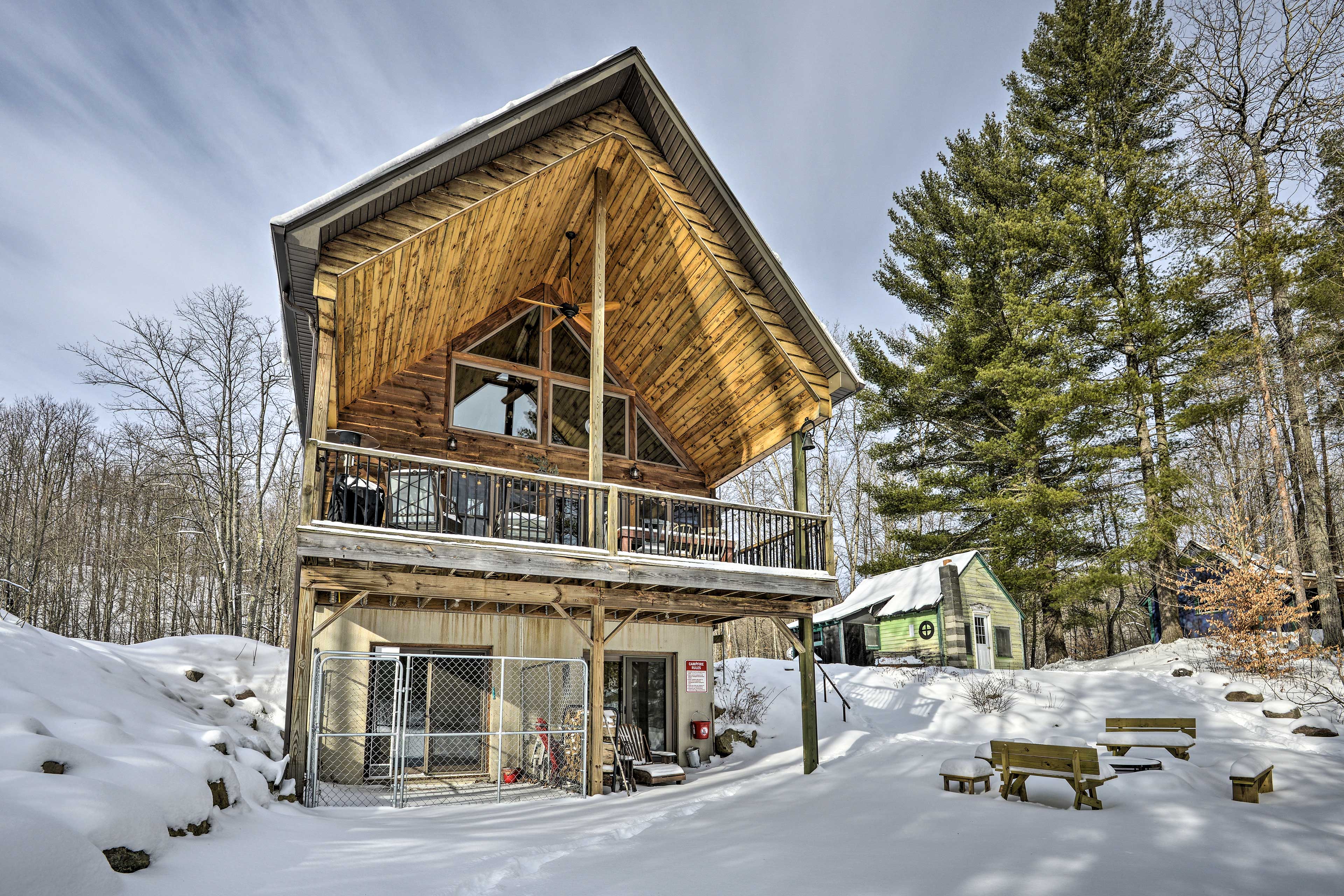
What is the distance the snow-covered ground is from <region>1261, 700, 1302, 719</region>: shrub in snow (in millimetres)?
1112

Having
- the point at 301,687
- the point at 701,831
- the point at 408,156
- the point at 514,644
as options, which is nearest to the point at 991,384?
the point at 514,644

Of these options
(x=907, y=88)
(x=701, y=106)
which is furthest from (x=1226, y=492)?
(x=701, y=106)

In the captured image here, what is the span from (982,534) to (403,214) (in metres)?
18.5

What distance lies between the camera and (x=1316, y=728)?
10531 millimetres

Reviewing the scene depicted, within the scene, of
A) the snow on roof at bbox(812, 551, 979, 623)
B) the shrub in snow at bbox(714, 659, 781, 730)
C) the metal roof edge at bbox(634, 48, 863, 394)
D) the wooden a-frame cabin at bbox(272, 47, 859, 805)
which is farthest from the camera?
the snow on roof at bbox(812, 551, 979, 623)

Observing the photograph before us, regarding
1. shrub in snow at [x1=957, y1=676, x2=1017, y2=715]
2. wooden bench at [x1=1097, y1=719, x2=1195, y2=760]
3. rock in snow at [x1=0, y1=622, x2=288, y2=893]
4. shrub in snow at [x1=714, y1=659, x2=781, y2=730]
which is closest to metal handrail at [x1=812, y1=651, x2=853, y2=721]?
shrub in snow at [x1=714, y1=659, x2=781, y2=730]

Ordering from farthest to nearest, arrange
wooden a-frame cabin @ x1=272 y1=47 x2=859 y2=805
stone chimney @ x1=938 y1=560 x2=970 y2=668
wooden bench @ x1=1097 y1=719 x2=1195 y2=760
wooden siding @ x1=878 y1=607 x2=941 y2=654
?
wooden siding @ x1=878 y1=607 x2=941 y2=654, stone chimney @ x1=938 y1=560 x2=970 y2=668, wooden bench @ x1=1097 y1=719 x2=1195 y2=760, wooden a-frame cabin @ x1=272 y1=47 x2=859 y2=805

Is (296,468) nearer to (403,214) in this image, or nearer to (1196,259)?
(403,214)

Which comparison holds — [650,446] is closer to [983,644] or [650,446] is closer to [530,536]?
[530,536]

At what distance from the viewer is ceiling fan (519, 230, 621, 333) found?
10.6 metres

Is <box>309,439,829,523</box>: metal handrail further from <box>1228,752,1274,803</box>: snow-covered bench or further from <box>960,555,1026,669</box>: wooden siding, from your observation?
<box>960,555,1026,669</box>: wooden siding

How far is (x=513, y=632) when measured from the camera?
1077cm

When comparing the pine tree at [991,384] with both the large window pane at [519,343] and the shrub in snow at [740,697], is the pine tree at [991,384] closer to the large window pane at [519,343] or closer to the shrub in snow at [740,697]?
the shrub in snow at [740,697]

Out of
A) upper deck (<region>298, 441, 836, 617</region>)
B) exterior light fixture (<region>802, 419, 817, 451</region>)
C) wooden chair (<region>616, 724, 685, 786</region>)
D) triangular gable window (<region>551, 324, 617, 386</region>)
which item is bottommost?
wooden chair (<region>616, 724, 685, 786</region>)
